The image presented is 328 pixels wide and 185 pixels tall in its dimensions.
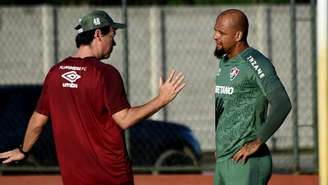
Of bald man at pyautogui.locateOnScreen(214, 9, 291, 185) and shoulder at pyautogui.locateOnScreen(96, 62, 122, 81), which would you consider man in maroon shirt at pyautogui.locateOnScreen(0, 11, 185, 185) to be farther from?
bald man at pyautogui.locateOnScreen(214, 9, 291, 185)

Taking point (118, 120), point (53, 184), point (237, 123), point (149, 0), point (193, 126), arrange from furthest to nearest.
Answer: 1. point (149, 0)
2. point (193, 126)
3. point (53, 184)
4. point (237, 123)
5. point (118, 120)

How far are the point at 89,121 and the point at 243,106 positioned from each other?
105 cm

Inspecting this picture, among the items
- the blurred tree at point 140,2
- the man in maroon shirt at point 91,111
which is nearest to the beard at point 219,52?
the man in maroon shirt at point 91,111

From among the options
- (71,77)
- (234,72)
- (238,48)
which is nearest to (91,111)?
(71,77)

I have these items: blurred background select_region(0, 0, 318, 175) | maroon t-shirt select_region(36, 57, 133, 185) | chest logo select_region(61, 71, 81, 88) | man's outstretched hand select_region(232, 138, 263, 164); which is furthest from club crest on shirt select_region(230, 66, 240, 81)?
blurred background select_region(0, 0, 318, 175)

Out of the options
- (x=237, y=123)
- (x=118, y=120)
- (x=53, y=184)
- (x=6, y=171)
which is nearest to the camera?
(x=118, y=120)

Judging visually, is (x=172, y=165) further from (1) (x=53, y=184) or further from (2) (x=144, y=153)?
(1) (x=53, y=184)

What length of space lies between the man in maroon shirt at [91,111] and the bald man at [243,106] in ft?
1.92

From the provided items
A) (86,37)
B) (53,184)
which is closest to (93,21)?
(86,37)

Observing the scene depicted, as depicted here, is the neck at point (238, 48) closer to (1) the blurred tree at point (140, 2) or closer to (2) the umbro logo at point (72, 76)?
(2) the umbro logo at point (72, 76)

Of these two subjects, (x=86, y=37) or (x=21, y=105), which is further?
(x=21, y=105)

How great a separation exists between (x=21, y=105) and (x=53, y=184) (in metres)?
2.33

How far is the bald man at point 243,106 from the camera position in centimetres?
736

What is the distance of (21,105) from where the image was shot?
14711 mm
